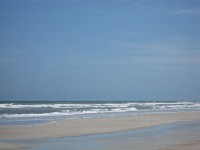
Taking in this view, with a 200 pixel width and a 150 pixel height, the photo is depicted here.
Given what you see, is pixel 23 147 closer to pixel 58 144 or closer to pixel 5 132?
pixel 58 144

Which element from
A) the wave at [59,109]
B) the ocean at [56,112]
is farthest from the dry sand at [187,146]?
the wave at [59,109]

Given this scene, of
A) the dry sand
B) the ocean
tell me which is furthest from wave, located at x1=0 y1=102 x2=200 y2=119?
the dry sand

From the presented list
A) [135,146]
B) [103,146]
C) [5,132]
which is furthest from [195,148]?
[5,132]

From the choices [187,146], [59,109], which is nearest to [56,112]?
[59,109]

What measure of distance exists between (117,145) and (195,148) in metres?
2.98

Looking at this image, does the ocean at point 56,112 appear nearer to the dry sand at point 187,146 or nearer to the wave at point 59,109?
the wave at point 59,109

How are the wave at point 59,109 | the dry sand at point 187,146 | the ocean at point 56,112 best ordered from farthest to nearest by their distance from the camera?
1. the wave at point 59,109
2. the ocean at point 56,112
3. the dry sand at point 187,146

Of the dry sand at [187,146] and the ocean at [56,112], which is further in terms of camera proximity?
the ocean at [56,112]

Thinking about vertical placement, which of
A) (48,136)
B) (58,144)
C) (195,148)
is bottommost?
(195,148)

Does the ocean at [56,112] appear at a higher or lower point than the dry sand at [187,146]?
higher

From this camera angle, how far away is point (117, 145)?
14906mm

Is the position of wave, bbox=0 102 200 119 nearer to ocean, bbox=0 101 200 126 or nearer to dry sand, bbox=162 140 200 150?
ocean, bbox=0 101 200 126

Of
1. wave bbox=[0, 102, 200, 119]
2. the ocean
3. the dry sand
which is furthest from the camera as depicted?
wave bbox=[0, 102, 200, 119]

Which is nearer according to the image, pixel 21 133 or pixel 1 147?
pixel 1 147
